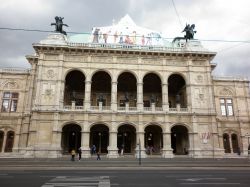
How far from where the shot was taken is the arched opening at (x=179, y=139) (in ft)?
117

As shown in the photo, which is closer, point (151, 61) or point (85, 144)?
point (85, 144)

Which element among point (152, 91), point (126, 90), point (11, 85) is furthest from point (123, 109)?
point (11, 85)

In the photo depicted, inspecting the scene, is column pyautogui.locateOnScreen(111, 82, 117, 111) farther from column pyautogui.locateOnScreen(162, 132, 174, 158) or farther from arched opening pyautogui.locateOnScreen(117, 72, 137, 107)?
column pyautogui.locateOnScreen(162, 132, 174, 158)

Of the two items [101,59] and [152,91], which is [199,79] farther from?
[101,59]

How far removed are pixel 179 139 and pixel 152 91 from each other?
29.4 feet

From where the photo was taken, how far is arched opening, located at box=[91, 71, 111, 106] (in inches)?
1496

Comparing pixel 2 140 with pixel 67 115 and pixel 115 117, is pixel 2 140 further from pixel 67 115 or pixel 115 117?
pixel 115 117

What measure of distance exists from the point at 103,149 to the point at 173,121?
11426mm

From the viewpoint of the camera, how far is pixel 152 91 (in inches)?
1578

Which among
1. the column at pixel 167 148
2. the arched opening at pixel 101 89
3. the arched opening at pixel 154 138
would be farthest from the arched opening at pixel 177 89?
the arched opening at pixel 101 89

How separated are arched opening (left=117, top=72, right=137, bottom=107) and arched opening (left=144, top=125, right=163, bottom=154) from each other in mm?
4784

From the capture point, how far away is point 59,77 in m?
33.0

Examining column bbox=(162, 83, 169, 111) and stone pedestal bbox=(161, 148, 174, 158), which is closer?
stone pedestal bbox=(161, 148, 174, 158)

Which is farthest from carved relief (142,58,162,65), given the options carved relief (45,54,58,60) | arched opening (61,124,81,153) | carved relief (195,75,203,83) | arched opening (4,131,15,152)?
arched opening (4,131,15,152)
